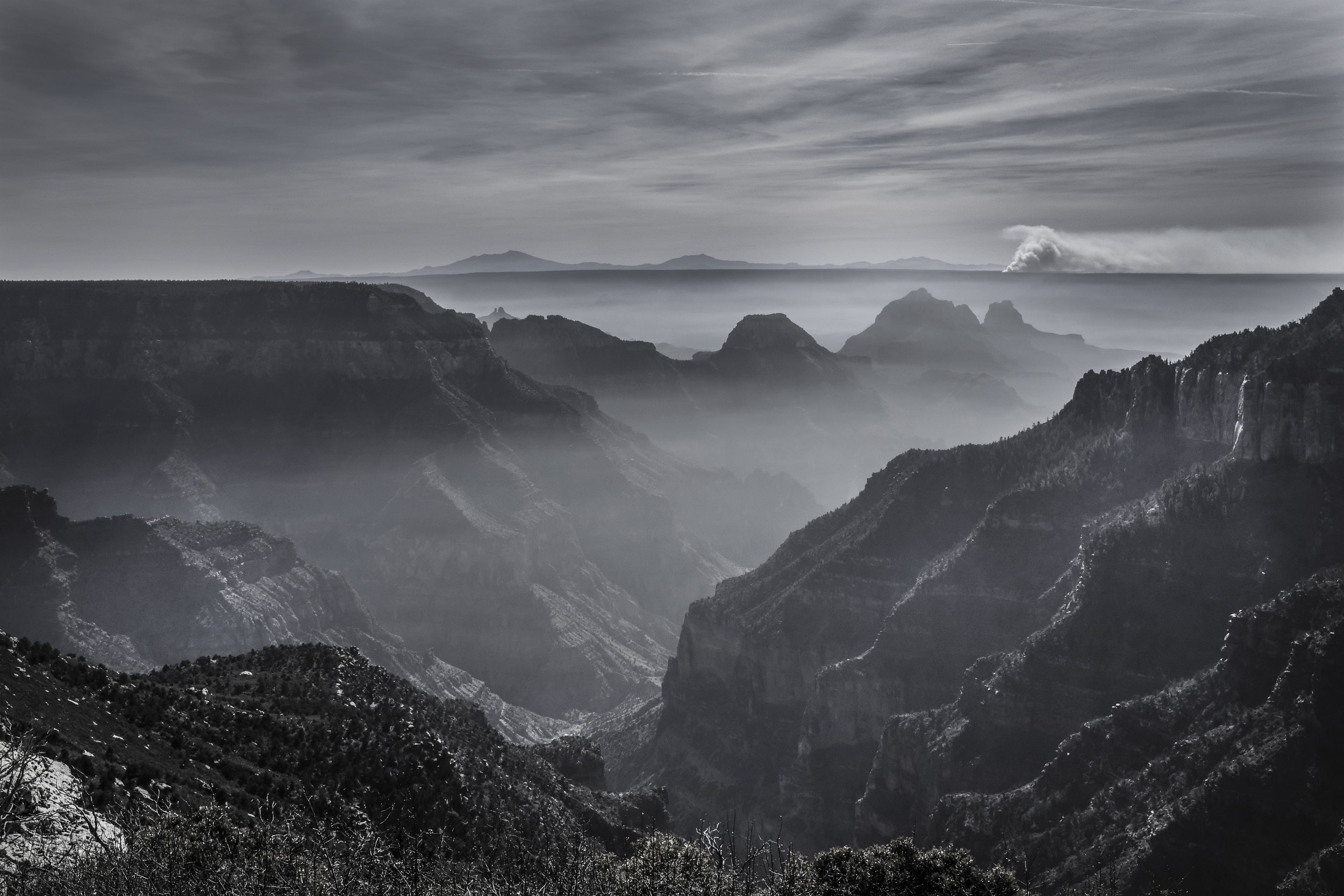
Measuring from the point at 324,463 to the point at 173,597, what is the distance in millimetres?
62671

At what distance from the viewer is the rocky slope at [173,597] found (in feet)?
379

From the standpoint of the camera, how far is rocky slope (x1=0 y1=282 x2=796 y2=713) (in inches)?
6624

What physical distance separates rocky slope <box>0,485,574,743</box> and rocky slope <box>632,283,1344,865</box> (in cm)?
3046

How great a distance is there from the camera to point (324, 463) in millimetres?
187500

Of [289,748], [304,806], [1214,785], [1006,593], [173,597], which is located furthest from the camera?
[173,597]

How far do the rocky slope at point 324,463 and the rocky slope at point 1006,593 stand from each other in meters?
39.8

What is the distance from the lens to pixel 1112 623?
8900cm

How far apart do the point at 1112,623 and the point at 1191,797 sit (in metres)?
21.4

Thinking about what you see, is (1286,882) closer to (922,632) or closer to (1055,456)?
(922,632)

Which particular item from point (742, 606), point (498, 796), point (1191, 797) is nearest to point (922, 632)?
point (742, 606)

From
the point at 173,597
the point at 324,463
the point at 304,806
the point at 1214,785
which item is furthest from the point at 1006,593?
the point at 324,463

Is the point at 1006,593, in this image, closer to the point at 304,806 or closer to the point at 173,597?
the point at 304,806

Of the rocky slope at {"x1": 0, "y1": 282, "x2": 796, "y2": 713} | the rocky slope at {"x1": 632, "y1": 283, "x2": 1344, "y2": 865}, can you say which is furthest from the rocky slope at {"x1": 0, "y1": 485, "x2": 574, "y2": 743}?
the rocky slope at {"x1": 632, "y1": 283, "x2": 1344, "y2": 865}

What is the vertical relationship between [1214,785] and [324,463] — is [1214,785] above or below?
below
